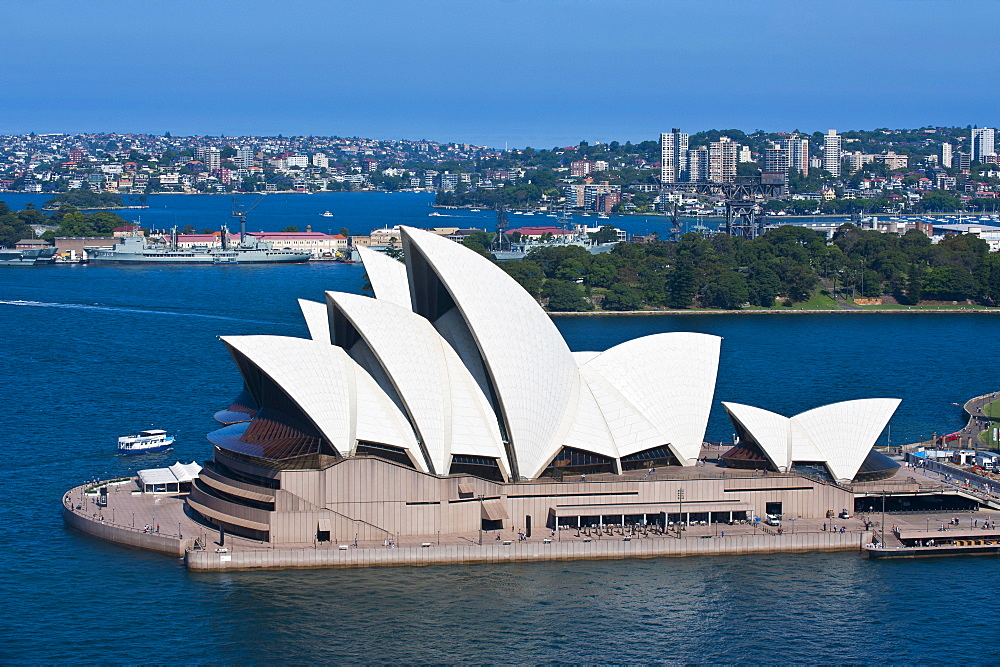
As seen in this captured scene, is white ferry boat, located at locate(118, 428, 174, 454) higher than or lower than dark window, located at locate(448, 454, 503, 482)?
lower

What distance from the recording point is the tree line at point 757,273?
284 ft

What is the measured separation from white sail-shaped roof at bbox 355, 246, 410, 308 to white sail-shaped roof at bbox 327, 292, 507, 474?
352 centimetres

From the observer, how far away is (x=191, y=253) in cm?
11844

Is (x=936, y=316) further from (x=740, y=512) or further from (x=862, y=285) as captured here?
(x=740, y=512)

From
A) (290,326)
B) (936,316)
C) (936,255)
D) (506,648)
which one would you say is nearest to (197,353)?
(290,326)

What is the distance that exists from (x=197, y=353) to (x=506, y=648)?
125ft

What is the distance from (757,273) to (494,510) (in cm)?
5988

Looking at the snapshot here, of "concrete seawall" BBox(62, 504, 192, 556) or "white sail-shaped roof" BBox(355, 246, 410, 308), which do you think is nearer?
"concrete seawall" BBox(62, 504, 192, 556)

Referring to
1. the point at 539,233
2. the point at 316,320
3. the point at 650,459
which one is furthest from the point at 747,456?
the point at 539,233

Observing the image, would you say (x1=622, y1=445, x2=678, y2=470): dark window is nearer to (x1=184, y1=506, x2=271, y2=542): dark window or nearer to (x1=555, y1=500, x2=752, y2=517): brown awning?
(x1=555, y1=500, x2=752, y2=517): brown awning

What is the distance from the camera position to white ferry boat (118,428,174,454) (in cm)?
4153

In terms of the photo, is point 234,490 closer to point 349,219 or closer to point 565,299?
point 565,299

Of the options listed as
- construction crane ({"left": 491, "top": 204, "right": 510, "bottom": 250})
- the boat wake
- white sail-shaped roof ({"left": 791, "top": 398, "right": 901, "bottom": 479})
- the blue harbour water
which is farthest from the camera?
construction crane ({"left": 491, "top": 204, "right": 510, "bottom": 250})

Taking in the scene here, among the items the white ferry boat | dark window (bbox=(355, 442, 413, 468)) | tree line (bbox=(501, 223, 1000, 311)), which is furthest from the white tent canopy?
tree line (bbox=(501, 223, 1000, 311))
